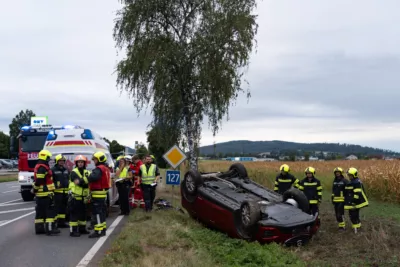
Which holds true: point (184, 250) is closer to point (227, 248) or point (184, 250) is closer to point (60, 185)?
point (227, 248)

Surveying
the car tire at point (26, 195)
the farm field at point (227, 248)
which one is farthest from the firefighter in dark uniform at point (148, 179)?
the car tire at point (26, 195)

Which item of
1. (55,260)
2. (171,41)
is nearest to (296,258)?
(55,260)

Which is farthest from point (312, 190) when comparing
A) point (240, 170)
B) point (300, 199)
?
point (240, 170)

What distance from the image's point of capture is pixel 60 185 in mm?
10344

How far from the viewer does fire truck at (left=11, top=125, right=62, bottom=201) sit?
56.0 feet

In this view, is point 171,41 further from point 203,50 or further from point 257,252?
point 257,252

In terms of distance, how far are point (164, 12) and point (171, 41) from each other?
1277 millimetres

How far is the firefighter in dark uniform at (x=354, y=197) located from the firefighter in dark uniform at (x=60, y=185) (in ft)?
21.5

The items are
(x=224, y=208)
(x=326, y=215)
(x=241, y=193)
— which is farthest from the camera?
(x=326, y=215)

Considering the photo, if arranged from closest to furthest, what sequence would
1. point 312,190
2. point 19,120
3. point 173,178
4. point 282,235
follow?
1. point 282,235
2. point 312,190
3. point 173,178
4. point 19,120

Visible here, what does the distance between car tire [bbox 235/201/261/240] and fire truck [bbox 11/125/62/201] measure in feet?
33.9

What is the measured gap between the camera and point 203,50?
18.3 meters

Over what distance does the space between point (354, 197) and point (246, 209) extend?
3.00 metres

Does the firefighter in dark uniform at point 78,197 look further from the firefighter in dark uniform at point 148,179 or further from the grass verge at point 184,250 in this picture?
the firefighter in dark uniform at point 148,179
